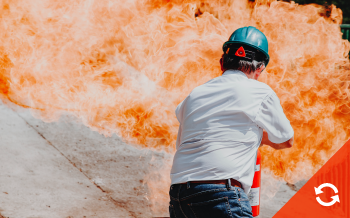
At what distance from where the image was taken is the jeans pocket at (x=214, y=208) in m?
1.79

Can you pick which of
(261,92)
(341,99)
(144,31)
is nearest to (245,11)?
(144,31)

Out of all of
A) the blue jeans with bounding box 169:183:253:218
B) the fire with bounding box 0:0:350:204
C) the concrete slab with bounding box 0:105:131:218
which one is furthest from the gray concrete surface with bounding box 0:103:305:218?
the blue jeans with bounding box 169:183:253:218

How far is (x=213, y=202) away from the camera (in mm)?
1796

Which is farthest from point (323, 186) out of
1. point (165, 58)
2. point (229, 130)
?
point (229, 130)

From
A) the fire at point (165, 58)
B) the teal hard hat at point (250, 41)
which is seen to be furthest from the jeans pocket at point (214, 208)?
the fire at point (165, 58)

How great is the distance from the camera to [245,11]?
4.79 m

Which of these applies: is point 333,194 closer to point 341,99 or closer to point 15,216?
point 341,99

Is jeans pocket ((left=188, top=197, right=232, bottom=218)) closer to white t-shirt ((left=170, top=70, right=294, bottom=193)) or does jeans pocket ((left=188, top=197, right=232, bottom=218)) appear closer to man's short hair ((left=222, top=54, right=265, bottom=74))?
white t-shirt ((left=170, top=70, right=294, bottom=193))

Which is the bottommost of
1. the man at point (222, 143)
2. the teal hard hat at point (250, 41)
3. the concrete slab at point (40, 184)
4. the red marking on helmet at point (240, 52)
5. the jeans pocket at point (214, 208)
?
the concrete slab at point (40, 184)

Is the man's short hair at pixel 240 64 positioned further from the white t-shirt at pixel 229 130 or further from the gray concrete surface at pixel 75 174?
the gray concrete surface at pixel 75 174

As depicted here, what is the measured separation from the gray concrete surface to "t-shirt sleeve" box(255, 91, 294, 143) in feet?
7.96

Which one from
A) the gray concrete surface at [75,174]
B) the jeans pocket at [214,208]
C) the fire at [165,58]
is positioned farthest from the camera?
the fire at [165,58]

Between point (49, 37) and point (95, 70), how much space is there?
0.74m

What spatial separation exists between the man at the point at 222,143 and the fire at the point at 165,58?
223 cm
